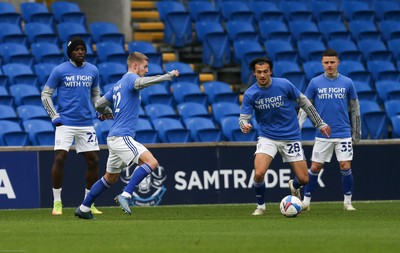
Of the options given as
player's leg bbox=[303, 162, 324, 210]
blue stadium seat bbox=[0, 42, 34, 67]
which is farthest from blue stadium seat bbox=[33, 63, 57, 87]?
player's leg bbox=[303, 162, 324, 210]

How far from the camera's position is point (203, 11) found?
2606 centimetres

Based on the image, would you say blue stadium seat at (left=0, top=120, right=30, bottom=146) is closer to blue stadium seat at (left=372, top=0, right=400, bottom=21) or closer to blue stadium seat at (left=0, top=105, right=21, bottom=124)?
blue stadium seat at (left=0, top=105, right=21, bottom=124)

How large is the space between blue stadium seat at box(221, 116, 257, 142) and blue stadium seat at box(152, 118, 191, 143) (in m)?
0.75

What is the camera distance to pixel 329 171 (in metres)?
19.8

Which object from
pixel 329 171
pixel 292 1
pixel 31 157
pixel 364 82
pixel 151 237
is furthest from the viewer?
pixel 292 1

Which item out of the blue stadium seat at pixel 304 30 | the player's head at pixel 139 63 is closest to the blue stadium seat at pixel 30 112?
the player's head at pixel 139 63

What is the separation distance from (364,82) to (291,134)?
8490 mm

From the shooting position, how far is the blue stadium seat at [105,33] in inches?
960

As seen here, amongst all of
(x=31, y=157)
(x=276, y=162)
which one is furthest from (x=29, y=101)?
(x=276, y=162)

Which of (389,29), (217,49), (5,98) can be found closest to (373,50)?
(389,29)

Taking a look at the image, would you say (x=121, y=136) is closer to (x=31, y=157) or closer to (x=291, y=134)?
(x=291, y=134)

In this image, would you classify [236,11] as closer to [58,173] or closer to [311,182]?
[311,182]

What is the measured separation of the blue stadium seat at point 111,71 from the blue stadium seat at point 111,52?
1.60ft

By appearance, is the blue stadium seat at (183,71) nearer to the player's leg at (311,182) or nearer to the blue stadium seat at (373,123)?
the blue stadium seat at (373,123)
